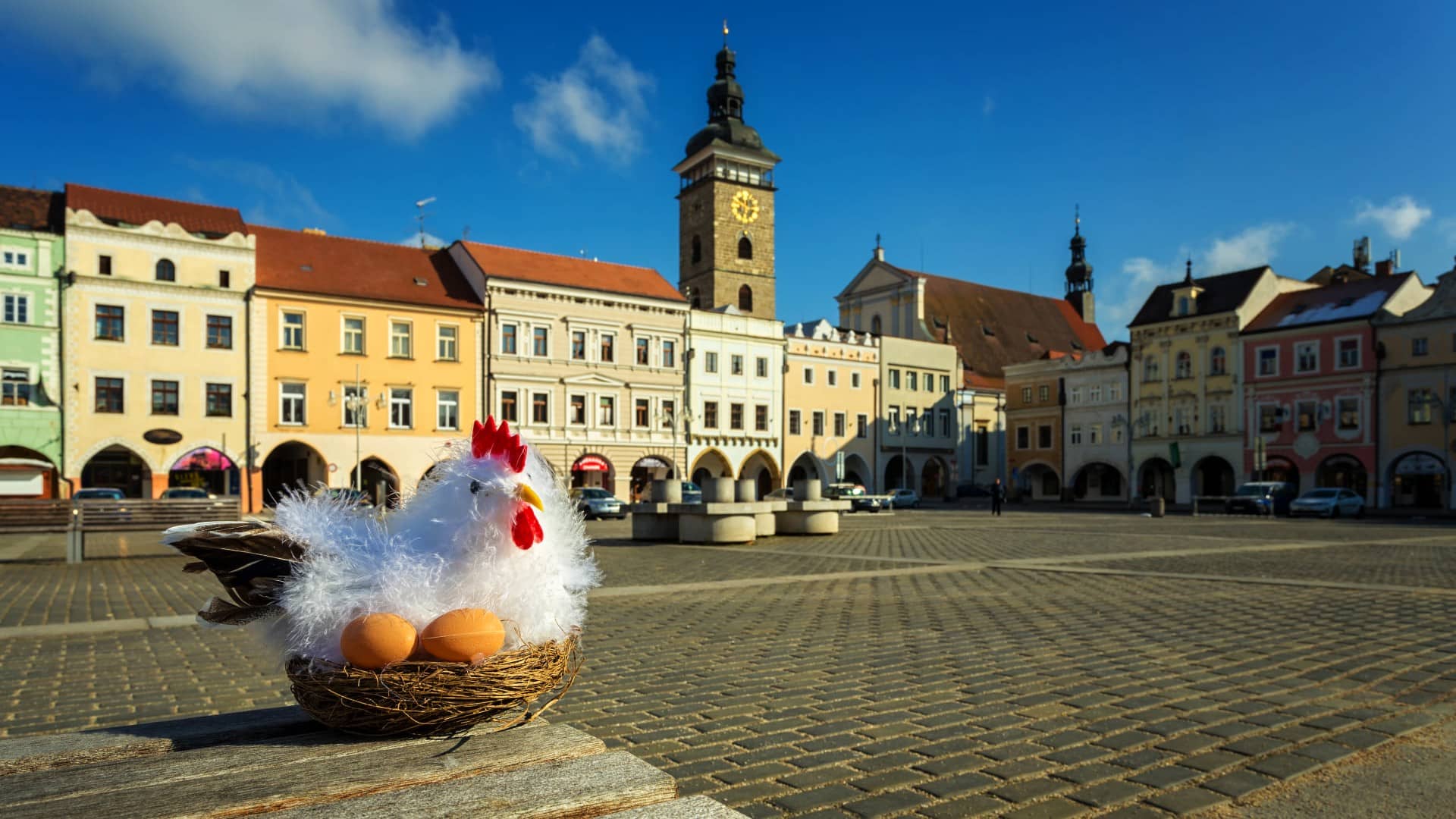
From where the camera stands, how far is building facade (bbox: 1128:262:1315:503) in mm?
55469

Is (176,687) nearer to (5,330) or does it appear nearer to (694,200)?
(5,330)

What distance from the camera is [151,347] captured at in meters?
39.2

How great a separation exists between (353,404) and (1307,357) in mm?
45974

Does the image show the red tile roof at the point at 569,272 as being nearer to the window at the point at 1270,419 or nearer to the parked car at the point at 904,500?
the parked car at the point at 904,500

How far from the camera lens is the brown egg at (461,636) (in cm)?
329

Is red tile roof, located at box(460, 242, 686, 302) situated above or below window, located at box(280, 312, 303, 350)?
above

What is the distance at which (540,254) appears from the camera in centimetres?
5094

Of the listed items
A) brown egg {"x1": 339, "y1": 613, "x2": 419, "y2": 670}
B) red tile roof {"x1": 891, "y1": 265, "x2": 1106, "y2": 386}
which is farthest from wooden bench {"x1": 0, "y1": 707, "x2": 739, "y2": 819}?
red tile roof {"x1": 891, "y1": 265, "x2": 1106, "y2": 386}

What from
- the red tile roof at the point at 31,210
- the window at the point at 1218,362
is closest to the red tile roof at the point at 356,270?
the red tile roof at the point at 31,210

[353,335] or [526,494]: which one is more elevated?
[353,335]

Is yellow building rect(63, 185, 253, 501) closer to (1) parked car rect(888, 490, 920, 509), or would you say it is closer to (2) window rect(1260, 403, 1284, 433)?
(1) parked car rect(888, 490, 920, 509)

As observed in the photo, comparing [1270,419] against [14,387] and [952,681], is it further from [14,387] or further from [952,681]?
[14,387]

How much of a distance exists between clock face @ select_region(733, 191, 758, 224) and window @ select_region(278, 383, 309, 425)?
117 feet

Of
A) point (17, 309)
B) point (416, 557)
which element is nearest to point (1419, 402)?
point (416, 557)
